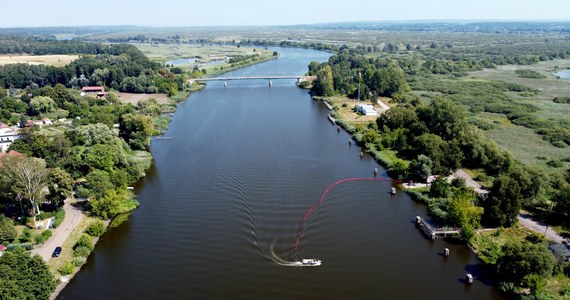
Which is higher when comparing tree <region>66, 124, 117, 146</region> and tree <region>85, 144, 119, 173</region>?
tree <region>66, 124, 117, 146</region>

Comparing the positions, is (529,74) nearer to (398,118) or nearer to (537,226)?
(398,118)

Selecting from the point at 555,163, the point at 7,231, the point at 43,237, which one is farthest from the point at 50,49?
the point at 555,163

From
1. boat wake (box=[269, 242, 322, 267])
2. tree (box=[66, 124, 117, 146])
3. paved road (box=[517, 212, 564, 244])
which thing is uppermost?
tree (box=[66, 124, 117, 146])

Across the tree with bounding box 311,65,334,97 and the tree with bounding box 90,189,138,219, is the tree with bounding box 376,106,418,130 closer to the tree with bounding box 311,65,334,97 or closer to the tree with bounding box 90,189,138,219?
the tree with bounding box 311,65,334,97

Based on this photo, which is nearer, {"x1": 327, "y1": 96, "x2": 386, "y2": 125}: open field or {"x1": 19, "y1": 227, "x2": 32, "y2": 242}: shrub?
{"x1": 19, "y1": 227, "x2": 32, "y2": 242}: shrub

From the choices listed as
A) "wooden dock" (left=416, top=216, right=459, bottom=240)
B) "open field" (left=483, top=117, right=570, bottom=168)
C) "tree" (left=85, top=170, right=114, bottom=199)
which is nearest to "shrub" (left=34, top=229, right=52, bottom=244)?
"tree" (left=85, top=170, right=114, bottom=199)

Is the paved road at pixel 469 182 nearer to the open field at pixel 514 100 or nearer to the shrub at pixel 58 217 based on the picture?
the open field at pixel 514 100
